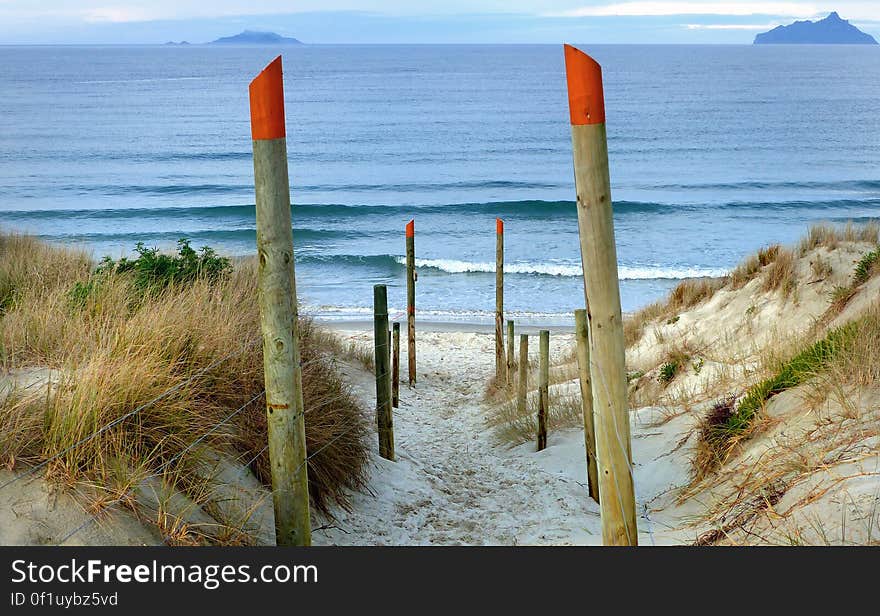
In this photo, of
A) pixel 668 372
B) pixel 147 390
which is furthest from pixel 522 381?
pixel 147 390

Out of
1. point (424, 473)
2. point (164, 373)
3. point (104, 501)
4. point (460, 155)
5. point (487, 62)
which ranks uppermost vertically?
point (487, 62)

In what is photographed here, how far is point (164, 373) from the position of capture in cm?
512

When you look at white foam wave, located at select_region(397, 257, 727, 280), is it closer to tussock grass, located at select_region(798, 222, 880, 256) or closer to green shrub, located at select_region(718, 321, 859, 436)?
tussock grass, located at select_region(798, 222, 880, 256)

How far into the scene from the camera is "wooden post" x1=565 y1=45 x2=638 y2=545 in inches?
144

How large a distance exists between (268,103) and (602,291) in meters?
1.83

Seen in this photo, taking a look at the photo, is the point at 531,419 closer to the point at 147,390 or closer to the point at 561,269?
the point at 147,390

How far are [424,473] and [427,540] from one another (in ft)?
5.51

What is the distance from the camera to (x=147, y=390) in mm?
Result: 4910

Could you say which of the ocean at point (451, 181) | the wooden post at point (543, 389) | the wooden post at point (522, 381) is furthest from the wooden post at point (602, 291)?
the ocean at point (451, 181)

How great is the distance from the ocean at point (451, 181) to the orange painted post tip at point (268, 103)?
35.7 ft

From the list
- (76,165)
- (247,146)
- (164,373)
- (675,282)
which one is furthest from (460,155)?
(164,373)

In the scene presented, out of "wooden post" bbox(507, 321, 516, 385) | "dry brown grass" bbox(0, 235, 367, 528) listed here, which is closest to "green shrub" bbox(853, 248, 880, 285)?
"wooden post" bbox(507, 321, 516, 385)

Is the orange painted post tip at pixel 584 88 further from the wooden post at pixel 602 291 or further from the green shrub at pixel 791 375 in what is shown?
the green shrub at pixel 791 375

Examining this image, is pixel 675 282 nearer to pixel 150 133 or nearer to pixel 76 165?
pixel 76 165
